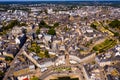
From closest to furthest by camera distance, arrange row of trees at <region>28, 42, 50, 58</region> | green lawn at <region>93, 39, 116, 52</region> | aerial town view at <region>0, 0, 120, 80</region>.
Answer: aerial town view at <region>0, 0, 120, 80</region>, row of trees at <region>28, 42, 50, 58</region>, green lawn at <region>93, 39, 116, 52</region>

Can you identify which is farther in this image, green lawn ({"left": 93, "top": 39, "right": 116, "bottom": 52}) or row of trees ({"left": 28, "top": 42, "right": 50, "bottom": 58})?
green lawn ({"left": 93, "top": 39, "right": 116, "bottom": 52})

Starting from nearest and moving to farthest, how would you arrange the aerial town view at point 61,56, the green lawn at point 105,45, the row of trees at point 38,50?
the aerial town view at point 61,56 → the row of trees at point 38,50 → the green lawn at point 105,45

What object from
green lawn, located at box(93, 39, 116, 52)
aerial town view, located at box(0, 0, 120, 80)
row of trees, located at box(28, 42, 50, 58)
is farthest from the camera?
green lawn, located at box(93, 39, 116, 52)

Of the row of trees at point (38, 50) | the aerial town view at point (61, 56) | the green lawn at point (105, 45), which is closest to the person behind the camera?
the aerial town view at point (61, 56)

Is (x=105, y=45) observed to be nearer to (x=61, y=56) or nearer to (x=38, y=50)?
(x=61, y=56)

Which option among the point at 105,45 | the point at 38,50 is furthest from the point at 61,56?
the point at 105,45

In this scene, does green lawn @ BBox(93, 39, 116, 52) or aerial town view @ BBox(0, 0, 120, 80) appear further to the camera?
green lawn @ BBox(93, 39, 116, 52)

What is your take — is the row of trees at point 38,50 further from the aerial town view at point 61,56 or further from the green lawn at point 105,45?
the green lawn at point 105,45

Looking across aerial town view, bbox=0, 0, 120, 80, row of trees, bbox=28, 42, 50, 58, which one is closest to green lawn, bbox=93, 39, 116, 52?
aerial town view, bbox=0, 0, 120, 80

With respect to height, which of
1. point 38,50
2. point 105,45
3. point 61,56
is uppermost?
point 105,45

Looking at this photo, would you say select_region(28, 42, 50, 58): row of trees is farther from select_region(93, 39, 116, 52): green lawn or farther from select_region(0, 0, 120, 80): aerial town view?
select_region(93, 39, 116, 52): green lawn

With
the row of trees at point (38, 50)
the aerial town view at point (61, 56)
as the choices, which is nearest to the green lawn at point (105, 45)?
the aerial town view at point (61, 56)

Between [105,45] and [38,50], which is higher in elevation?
[105,45]
